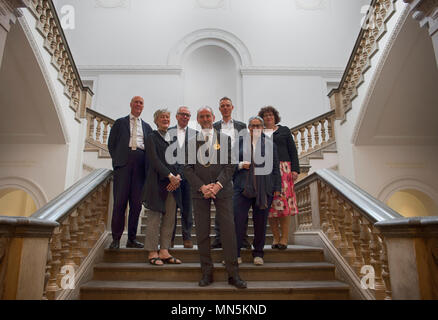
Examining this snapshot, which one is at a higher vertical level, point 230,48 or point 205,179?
point 230,48

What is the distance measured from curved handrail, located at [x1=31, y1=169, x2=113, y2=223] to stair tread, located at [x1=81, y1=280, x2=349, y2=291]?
62 cm

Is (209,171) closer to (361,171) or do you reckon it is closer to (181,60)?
(361,171)

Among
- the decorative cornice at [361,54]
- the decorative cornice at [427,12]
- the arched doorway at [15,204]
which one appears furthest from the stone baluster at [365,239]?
the arched doorway at [15,204]

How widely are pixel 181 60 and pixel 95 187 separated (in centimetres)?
742

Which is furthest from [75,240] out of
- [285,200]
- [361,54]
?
[361,54]

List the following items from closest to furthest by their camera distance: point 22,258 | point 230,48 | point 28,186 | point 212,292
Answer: point 22,258
point 212,292
point 28,186
point 230,48

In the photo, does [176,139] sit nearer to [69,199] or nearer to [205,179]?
[205,179]

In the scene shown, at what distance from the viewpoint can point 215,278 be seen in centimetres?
279

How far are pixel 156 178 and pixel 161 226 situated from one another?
1.45ft

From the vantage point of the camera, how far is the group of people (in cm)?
263

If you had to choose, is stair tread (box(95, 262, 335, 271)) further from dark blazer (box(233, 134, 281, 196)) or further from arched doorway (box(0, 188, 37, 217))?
arched doorway (box(0, 188, 37, 217))

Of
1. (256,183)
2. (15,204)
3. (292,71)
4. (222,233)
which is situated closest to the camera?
→ (222,233)

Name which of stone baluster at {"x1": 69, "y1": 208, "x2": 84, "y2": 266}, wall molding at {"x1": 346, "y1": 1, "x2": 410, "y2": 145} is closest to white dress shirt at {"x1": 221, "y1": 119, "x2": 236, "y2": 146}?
stone baluster at {"x1": 69, "y1": 208, "x2": 84, "y2": 266}
